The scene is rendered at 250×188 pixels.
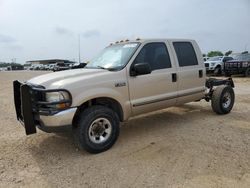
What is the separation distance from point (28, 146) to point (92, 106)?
1563 mm

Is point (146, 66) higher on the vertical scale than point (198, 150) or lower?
higher

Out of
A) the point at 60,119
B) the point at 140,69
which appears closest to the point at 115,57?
the point at 140,69

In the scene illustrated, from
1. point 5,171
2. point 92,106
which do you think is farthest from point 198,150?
point 5,171

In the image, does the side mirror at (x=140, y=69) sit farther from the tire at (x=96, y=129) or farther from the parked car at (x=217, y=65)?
the parked car at (x=217, y=65)

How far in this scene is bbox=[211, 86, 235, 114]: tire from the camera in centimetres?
709

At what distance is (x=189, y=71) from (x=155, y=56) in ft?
3.48

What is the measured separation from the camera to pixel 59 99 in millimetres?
4316

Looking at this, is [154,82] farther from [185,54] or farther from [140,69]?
[185,54]

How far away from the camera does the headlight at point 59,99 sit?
4301mm

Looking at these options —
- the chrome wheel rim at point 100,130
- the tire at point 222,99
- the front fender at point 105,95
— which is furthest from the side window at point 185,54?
the chrome wheel rim at point 100,130

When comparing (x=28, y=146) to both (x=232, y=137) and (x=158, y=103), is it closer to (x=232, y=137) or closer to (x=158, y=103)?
(x=158, y=103)

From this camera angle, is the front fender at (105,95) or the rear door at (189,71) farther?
the rear door at (189,71)

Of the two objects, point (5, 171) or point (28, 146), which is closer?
point (5, 171)

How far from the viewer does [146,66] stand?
200 inches
